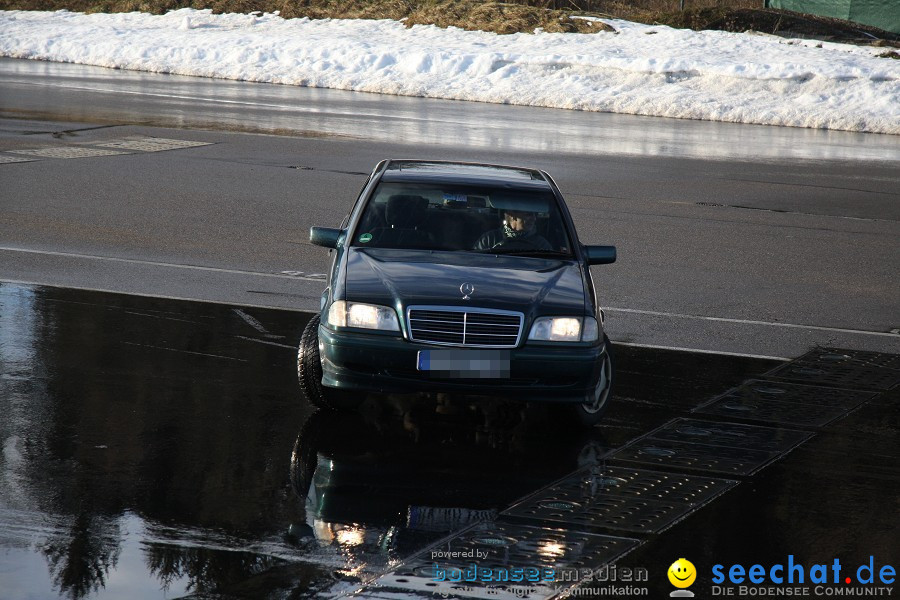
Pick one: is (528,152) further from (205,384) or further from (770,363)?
(205,384)

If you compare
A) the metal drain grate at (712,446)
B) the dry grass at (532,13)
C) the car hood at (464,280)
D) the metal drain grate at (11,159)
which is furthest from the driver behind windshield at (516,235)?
the dry grass at (532,13)

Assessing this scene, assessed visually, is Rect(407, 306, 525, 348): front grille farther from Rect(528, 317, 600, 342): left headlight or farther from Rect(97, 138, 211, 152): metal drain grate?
Rect(97, 138, 211, 152): metal drain grate

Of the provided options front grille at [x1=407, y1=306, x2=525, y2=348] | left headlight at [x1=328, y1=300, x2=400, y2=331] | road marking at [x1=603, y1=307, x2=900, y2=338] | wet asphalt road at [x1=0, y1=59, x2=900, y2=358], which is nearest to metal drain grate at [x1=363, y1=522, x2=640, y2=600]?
front grille at [x1=407, y1=306, x2=525, y2=348]

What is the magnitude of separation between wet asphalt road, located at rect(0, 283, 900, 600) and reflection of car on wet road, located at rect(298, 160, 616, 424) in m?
0.34

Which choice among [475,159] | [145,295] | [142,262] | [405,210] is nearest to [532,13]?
[475,159]

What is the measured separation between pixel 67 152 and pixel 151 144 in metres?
1.72

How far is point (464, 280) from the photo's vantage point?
6.73 meters

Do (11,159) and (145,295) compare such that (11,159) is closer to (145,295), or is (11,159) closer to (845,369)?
(145,295)

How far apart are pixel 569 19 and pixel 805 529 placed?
1404 inches

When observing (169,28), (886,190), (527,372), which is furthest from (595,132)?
(169,28)

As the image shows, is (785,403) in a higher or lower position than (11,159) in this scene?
lower

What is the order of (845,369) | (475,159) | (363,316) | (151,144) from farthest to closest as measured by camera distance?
(151,144) → (475,159) → (845,369) → (363,316)

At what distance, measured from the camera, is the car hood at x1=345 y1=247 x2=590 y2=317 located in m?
6.52

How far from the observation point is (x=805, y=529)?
5379mm
